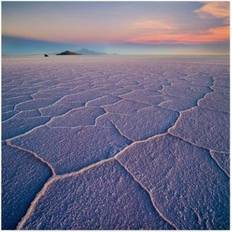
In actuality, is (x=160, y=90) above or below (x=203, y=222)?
above

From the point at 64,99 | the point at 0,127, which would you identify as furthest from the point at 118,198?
the point at 64,99

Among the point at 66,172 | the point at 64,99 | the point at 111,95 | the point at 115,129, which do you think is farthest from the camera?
the point at 111,95

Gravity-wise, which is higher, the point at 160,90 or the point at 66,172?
the point at 160,90

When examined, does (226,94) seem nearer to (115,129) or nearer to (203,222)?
(115,129)

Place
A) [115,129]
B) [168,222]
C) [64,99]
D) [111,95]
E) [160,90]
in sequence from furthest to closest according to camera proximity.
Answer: [160,90], [111,95], [64,99], [115,129], [168,222]

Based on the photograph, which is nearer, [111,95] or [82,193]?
[82,193]

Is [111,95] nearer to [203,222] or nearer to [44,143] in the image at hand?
[44,143]

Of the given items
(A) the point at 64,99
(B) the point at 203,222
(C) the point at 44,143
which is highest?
(A) the point at 64,99

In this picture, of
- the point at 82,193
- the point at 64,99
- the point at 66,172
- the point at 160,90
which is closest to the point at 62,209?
the point at 82,193

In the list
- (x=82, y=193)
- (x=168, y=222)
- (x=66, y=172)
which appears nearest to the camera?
(x=168, y=222)
